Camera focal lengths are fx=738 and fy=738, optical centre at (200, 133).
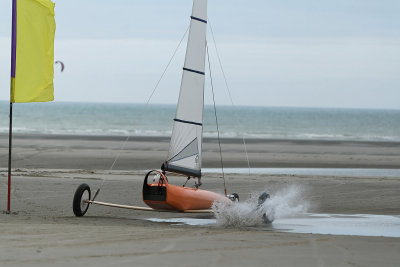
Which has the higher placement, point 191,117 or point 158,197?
point 191,117

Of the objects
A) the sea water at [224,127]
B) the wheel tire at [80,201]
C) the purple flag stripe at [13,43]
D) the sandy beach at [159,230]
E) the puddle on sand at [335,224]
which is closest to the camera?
the sandy beach at [159,230]

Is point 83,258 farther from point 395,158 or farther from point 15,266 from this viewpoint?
point 395,158

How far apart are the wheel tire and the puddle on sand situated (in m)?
1.18

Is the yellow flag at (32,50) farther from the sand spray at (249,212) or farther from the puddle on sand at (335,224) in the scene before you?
the sand spray at (249,212)

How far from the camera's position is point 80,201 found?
1255 cm

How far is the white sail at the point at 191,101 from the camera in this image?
1355cm

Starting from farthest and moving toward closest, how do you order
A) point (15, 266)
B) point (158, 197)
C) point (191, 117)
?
point (191, 117) < point (158, 197) < point (15, 266)

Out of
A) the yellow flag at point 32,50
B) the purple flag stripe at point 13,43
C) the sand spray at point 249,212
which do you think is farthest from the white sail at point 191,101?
the purple flag stripe at point 13,43

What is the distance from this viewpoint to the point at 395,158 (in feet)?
108

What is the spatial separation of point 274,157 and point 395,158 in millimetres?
5932

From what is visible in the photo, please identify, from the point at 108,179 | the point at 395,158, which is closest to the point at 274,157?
the point at 395,158

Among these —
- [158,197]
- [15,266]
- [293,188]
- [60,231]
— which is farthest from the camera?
[293,188]

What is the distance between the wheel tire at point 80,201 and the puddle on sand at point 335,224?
118 cm

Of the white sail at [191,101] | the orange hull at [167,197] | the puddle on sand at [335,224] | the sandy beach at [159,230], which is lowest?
the puddle on sand at [335,224]
